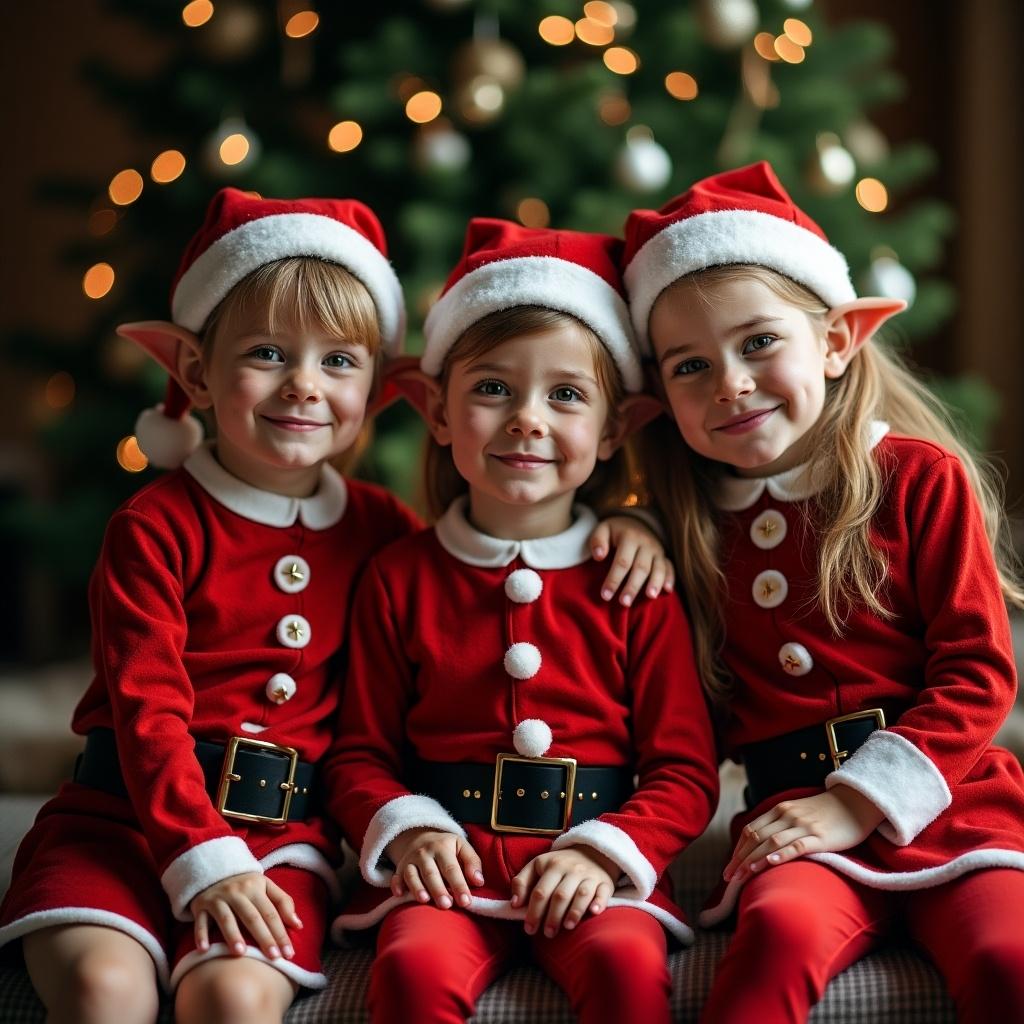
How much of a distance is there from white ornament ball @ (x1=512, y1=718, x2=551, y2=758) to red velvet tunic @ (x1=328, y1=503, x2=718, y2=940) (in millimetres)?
17

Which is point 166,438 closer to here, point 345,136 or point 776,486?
point 776,486

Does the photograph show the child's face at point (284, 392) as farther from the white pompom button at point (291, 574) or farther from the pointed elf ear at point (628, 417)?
the pointed elf ear at point (628, 417)

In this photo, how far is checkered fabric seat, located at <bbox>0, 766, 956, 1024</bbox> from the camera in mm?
1162

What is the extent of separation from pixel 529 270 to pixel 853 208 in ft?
5.13

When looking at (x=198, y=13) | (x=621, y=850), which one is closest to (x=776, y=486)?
(x=621, y=850)

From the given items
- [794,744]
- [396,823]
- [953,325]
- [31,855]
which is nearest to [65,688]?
[31,855]

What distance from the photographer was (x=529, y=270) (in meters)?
1.43

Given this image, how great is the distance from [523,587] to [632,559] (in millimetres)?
143

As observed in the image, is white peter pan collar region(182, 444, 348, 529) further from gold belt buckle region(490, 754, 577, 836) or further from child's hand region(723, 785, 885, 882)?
child's hand region(723, 785, 885, 882)

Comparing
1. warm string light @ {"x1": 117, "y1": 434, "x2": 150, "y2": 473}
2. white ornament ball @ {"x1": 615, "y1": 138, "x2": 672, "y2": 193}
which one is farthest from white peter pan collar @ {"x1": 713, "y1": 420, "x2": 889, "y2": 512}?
warm string light @ {"x1": 117, "y1": 434, "x2": 150, "y2": 473}

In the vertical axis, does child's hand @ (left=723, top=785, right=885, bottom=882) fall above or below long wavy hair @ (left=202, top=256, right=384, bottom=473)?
below

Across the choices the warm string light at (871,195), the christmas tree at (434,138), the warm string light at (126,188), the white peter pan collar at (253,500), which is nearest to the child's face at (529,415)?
the white peter pan collar at (253,500)

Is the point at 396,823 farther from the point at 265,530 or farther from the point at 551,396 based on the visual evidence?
the point at 551,396

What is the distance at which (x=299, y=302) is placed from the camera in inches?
56.9
